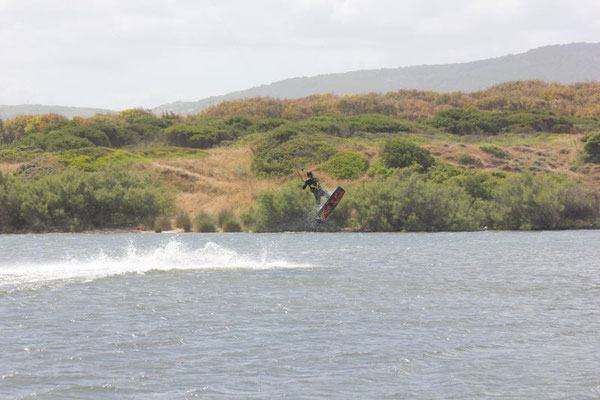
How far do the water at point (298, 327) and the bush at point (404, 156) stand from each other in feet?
123

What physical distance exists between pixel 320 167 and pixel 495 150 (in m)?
18.9

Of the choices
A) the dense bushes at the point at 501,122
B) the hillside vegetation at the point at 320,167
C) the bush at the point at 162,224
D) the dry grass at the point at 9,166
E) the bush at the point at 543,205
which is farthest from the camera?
the dense bushes at the point at 501,122

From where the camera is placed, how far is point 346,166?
70.1 m

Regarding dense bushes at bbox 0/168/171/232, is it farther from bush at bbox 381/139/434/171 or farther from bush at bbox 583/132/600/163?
bush at bbox 583/132/600/163

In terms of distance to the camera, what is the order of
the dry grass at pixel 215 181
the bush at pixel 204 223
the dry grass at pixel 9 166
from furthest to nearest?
1. the dry grass at pixel 9 166
2. the dry grass at pixel 215 181
3. the bush at pixel 204 223

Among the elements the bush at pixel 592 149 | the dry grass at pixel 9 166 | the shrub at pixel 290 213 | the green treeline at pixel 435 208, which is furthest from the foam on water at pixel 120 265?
the bush at pixel 592 149

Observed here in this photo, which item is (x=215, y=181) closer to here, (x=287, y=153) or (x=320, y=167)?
(x=287, y=153)

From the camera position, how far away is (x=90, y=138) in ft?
277

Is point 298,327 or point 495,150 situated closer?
point 298,327

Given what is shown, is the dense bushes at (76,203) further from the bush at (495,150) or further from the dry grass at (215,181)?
the bush at (495,150)

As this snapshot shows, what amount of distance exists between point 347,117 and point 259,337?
8680cm

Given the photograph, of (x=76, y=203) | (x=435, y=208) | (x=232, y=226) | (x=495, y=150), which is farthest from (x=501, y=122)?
(x=76, y=203)

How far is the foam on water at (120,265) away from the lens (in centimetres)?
2389

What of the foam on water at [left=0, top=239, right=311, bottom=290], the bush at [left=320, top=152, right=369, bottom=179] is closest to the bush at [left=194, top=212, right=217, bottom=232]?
the bush at [left=320, top=152, right=369, bottom=179]
